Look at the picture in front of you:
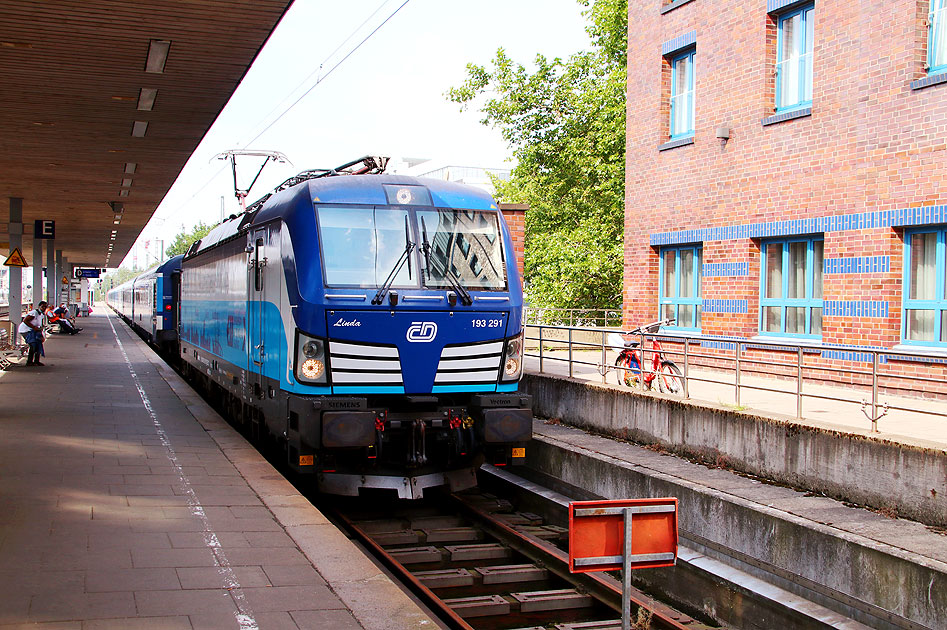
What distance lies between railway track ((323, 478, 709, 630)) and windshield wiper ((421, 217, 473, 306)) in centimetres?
233

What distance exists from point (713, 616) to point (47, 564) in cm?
519

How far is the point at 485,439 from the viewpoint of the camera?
31.2 ft

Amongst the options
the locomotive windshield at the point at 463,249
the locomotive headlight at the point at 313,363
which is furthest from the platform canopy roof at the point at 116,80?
the locomotive headlight at the point at 313,363

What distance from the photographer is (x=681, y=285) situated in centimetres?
1806

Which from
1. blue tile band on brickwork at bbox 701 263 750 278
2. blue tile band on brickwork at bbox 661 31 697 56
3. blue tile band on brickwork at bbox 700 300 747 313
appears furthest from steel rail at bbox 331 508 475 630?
blue tile band on brickwork at bbox 661 31 697 56

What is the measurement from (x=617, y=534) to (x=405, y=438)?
15.3ft

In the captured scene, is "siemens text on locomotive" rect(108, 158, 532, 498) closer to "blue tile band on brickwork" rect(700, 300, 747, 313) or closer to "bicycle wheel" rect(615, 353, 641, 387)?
"bicycle wheel" rect(615, 353, 641, 387)

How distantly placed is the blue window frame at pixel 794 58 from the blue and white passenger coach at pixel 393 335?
A: 727 cm

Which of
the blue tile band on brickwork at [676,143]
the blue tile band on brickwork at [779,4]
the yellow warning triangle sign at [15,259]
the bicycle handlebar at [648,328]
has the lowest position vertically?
the bicycle handlebar at [648,328]

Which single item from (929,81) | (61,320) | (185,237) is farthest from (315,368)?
(185,237)

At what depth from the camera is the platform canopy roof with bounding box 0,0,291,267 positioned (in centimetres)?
970

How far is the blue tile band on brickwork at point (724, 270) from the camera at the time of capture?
16.0 meters

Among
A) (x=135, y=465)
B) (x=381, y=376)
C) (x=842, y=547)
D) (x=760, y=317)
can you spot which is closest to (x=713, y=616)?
(x=842, y=547)

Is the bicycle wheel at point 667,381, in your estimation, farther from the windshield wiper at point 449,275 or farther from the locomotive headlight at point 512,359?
the windshield wiper at point 449,275
